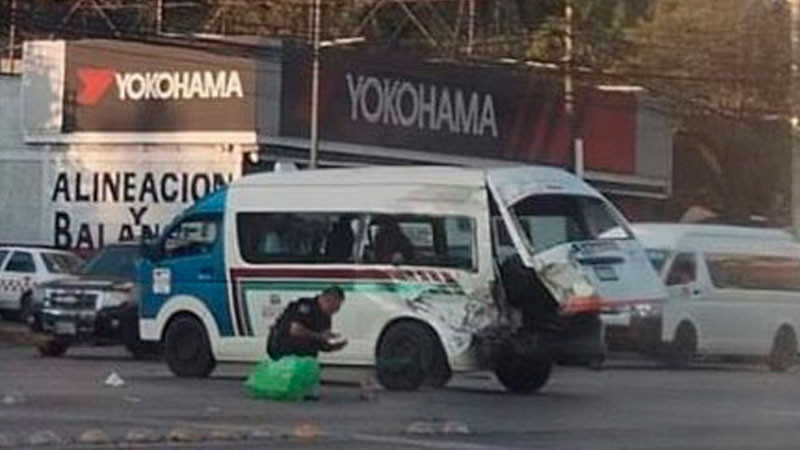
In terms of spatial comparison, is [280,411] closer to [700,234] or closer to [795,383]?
[795,383]

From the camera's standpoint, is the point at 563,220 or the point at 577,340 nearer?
the point at 577,340

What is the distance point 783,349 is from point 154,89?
1738cm

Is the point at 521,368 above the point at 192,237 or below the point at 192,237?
below

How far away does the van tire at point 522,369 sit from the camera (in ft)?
94.4

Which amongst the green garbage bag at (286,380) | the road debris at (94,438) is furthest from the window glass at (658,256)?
the road debris at (94,438)

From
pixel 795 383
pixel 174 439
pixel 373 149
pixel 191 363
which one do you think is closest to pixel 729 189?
pixel 373 149

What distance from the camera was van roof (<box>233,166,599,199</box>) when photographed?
2889 centimetres

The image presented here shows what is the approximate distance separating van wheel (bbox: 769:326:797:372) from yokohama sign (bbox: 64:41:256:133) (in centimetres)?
1381

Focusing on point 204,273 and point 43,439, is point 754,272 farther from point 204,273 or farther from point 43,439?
point 43,439

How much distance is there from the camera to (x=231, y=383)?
29.8 metres

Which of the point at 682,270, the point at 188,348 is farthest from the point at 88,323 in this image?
the point at 682,270

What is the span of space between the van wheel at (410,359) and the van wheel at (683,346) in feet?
36.7

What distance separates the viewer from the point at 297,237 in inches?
1171

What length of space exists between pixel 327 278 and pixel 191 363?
2.51 metres
